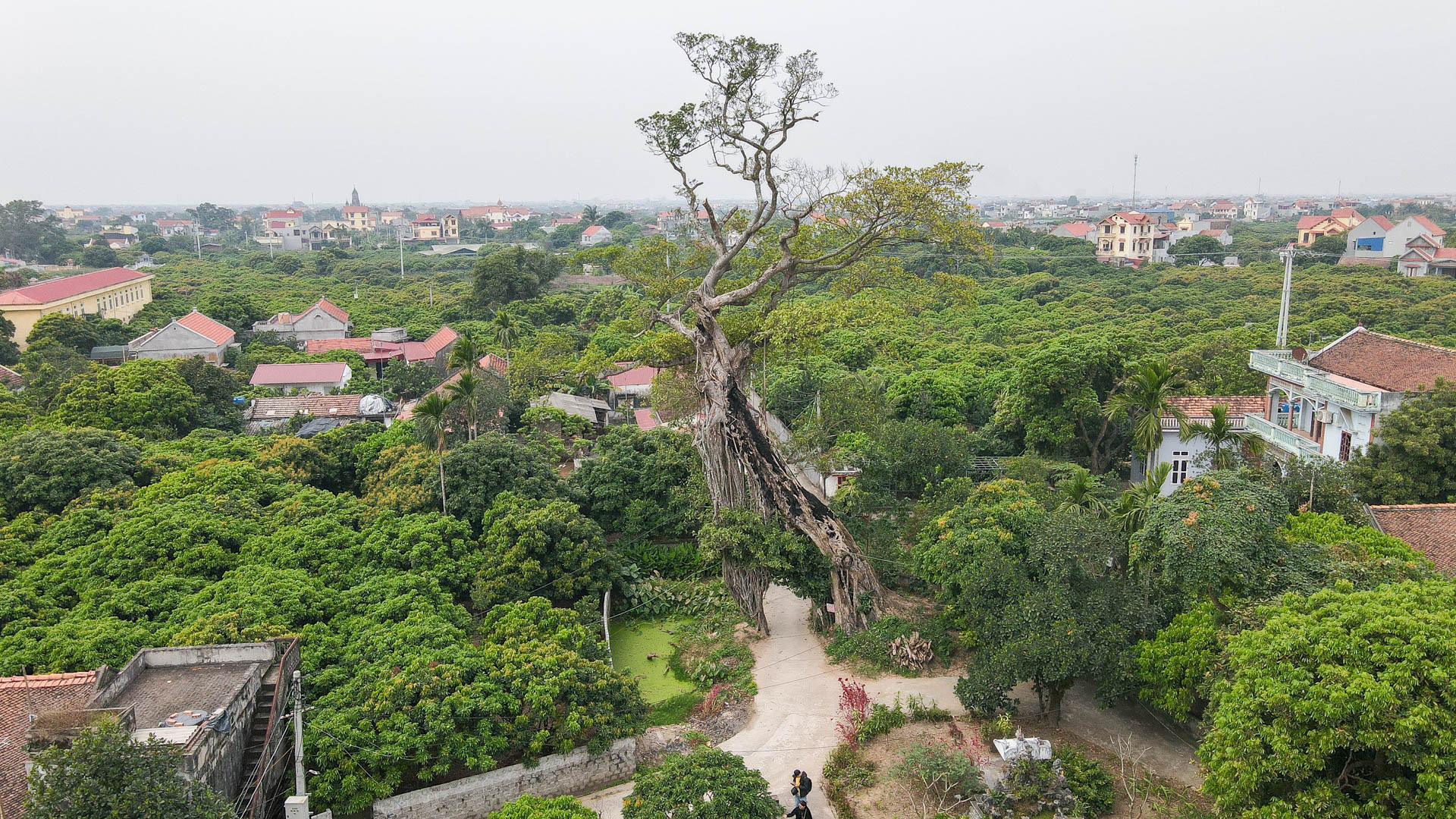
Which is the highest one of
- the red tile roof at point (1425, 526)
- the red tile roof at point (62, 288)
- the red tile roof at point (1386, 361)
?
the red tile roof at point (62, 288)

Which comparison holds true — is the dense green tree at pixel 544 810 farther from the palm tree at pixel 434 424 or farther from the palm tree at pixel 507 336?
the palm tree at pixel 507 336

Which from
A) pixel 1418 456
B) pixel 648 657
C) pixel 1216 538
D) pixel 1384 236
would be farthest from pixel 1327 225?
pixel 648 657

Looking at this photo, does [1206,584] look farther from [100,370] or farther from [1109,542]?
[100,370]

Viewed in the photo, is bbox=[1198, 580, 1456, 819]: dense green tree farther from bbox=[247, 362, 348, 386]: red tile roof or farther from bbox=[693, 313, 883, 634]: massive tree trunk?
bbox=[247, 362, 348, 386]: red tile roof

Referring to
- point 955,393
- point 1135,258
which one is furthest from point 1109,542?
point 1135,258

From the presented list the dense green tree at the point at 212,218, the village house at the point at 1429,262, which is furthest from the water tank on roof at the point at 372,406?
the dense green tree at the point at 212,218
